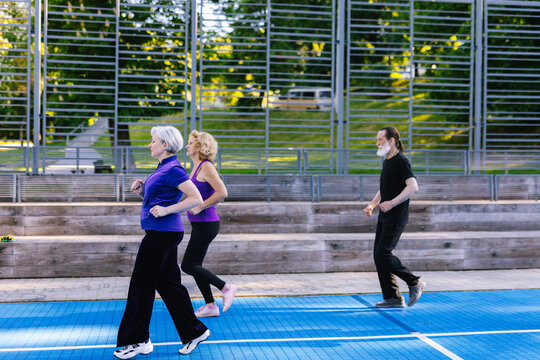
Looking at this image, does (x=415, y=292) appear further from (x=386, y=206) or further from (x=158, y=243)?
(x=158, y=243)

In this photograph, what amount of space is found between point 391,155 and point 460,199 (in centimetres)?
604

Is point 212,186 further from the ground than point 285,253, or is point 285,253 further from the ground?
point 212,186

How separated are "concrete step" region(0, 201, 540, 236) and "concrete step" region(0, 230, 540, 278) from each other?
9.7 inches

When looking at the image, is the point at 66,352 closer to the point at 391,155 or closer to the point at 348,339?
the point at 348,339

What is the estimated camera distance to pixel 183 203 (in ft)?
17.6

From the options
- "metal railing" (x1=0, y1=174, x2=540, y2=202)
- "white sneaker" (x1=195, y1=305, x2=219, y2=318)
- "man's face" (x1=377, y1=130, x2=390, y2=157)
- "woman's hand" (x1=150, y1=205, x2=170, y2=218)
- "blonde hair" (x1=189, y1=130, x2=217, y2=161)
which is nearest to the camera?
"woman's hand" (x1=150, y1=205, x2=170, y2=218)

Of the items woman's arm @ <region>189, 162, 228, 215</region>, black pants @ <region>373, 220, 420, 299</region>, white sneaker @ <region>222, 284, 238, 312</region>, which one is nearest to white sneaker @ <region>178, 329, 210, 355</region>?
white sneaker @ <region>222, 284, 238, 312</region>

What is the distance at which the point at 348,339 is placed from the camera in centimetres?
632

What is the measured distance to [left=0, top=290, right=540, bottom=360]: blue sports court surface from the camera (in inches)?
230

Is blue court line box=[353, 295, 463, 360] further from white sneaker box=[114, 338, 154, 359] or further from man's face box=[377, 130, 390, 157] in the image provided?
white sneaker box=[114, 338, 154, 359]

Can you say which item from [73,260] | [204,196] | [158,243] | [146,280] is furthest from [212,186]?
[73,260]

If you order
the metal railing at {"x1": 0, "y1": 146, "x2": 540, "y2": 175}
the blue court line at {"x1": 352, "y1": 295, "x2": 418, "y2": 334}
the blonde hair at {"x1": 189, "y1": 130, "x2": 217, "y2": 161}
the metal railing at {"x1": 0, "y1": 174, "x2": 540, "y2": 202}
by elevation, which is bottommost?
the blue court line at {"x1": 352, "y1": 295, "x2": 418, "y2": 334}

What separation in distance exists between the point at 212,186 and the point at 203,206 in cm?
23

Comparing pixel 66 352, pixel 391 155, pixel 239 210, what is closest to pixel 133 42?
pixel 239 210
